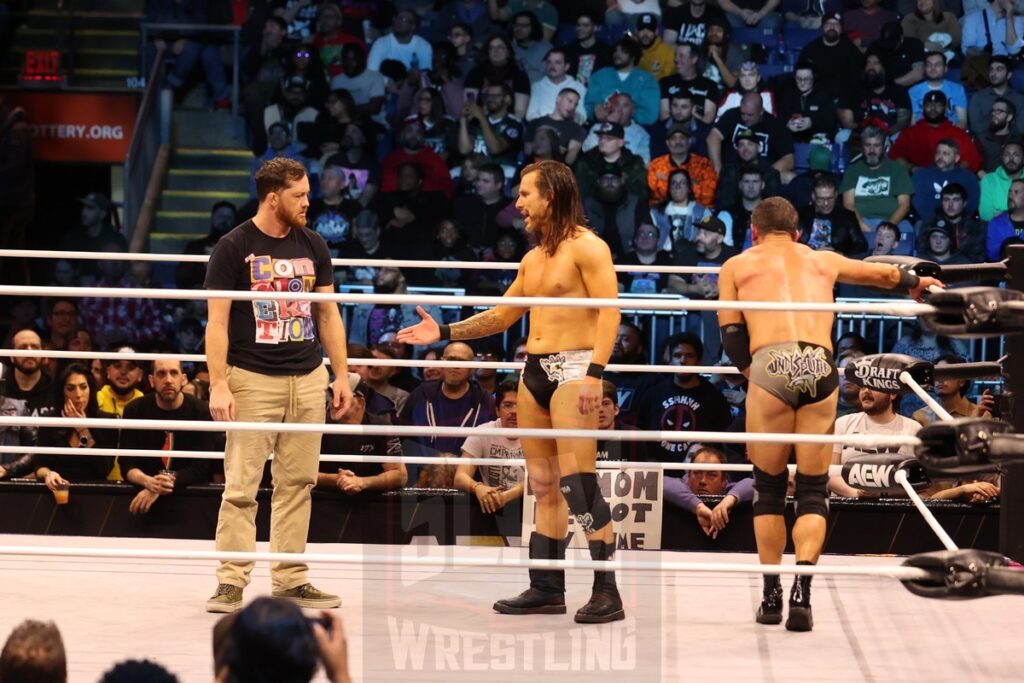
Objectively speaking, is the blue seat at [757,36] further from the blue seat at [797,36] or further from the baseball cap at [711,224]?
the baseball cap at [711,224]

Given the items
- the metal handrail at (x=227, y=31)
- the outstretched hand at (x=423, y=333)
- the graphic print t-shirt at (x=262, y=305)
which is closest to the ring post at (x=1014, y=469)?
the outstretched hand at (x=423, y=333)

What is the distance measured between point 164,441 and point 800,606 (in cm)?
270

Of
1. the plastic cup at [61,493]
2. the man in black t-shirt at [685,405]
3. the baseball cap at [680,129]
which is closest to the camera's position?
the plastic cup at [61,493]

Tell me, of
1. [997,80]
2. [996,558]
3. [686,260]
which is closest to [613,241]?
[686,260]

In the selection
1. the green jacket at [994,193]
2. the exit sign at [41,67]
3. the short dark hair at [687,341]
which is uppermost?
the exit sign at [41,67]

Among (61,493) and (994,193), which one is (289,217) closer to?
(61,493)

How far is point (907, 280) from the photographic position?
3508 millimetres

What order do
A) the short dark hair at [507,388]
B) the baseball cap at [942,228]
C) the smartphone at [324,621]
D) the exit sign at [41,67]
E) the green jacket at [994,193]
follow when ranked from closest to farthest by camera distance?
the smartphone at [324,621] < the short dark hair at [507,388] < the baseball cap at [942,228] < the green jacket at [994,193] < the exit sign at [41,67]

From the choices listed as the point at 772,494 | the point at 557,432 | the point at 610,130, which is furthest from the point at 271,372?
the point at 610,130

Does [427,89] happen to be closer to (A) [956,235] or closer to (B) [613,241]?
(B) [613,241]

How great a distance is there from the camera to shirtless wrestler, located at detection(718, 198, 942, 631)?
11.4 ft

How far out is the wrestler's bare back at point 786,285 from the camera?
3.49 m

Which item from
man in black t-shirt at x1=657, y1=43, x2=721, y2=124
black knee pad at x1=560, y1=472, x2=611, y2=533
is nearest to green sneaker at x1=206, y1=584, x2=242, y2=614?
black knee pad at x1=560, y1=472, x2=611, y2=533

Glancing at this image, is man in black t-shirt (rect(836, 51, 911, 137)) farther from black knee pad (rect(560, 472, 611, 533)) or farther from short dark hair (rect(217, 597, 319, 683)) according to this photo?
short dark hair (rect(217, 597, 319, 683))
